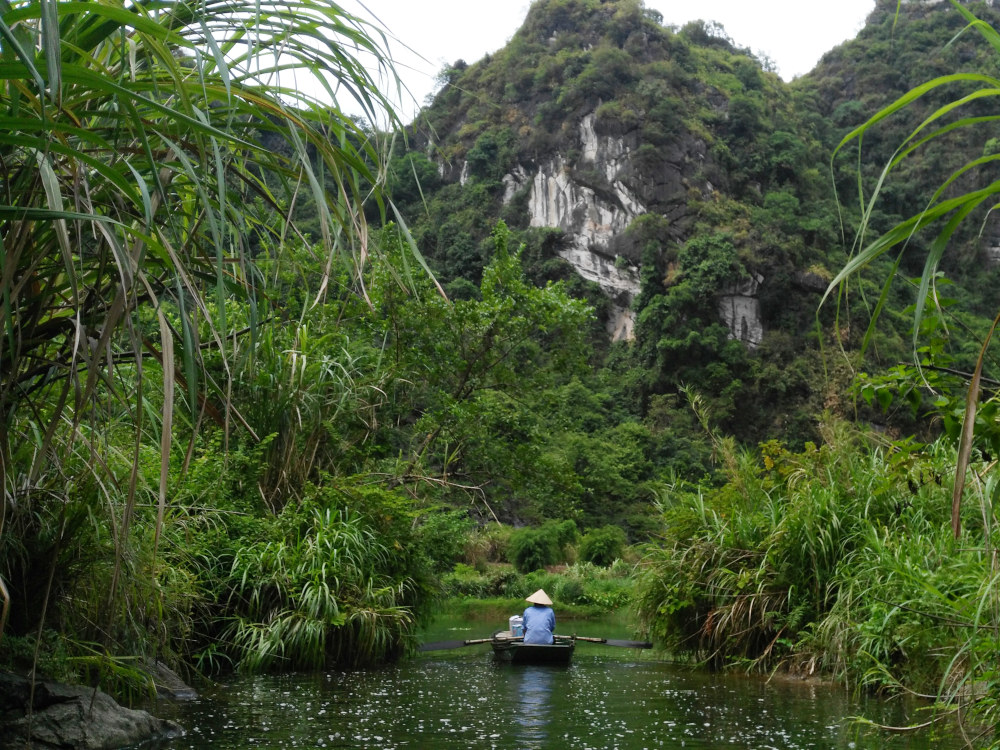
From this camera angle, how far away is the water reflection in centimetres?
585

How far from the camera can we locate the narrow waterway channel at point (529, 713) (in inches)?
219

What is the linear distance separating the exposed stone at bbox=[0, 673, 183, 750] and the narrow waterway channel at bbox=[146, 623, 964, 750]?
34 cm

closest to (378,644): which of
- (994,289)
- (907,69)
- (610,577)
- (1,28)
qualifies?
(1,28)

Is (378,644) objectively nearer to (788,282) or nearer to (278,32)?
(278,32)

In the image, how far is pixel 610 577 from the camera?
78.9 ft

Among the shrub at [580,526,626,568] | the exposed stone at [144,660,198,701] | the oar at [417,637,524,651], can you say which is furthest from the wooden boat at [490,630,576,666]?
the shrub at [580,526,626,568]

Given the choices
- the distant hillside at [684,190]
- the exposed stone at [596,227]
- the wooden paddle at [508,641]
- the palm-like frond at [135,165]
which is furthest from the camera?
the exposed stone at [596,227]

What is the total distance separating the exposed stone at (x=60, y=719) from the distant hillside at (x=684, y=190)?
124 feet

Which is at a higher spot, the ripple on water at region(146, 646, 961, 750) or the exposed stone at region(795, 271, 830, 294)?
the exposed stone at region(795, 271, 830, 294)

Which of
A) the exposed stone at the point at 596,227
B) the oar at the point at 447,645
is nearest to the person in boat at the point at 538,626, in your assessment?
the oar at the point at 447,645

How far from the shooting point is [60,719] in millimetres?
4551

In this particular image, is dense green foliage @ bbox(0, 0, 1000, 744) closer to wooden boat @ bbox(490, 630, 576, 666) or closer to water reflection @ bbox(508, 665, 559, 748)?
wooden boat @ bbox(490, 630, 576, 666)

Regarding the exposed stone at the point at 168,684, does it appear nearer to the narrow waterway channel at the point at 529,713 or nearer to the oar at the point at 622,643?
the narrow waterway channel at the point at 529,713

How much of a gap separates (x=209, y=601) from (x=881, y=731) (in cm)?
544
